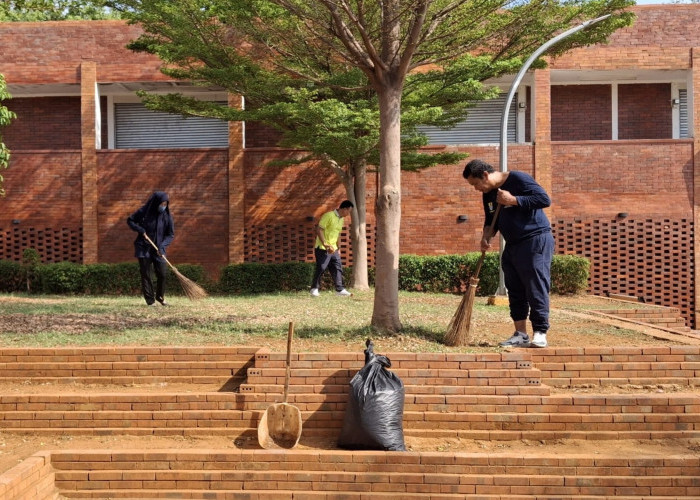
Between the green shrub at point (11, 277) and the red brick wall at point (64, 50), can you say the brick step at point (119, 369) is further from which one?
the red brick wall at point (64, 50)

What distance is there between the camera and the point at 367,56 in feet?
27.5

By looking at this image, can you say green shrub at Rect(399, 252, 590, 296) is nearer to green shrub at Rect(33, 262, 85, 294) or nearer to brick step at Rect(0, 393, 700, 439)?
green shrub at Rect(33, 262, 85, 294)

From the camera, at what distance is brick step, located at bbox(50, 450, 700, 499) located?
5258mm

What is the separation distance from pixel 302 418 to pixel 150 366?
1.60 m

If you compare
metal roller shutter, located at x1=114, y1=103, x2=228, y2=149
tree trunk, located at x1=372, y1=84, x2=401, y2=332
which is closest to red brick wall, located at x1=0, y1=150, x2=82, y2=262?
metal roller shutter, located at x1=114, y1=103, x2=228, y2=149

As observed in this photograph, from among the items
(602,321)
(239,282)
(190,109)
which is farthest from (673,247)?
(190,109)

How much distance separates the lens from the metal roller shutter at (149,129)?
19.5 m

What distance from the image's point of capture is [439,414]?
6.03 m

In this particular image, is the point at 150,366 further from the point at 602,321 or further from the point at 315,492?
the point at 602,321

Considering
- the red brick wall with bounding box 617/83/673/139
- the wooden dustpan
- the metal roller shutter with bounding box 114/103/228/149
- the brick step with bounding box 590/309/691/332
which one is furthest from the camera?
the metal roller shutter with bounding box 114/103/228/149

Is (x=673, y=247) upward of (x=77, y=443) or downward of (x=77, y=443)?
Result: upward

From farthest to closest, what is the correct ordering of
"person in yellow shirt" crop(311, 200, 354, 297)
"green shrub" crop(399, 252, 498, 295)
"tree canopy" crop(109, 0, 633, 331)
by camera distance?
"green shrub" crop(399, 252, 498, 295)
"person in yellow shirt" crop(311, 200, 354, 297)
"tree canopy" crop(109, 0, 633, 331)

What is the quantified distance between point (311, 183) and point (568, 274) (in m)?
6.00

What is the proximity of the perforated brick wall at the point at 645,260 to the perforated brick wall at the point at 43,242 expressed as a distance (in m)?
11.1
